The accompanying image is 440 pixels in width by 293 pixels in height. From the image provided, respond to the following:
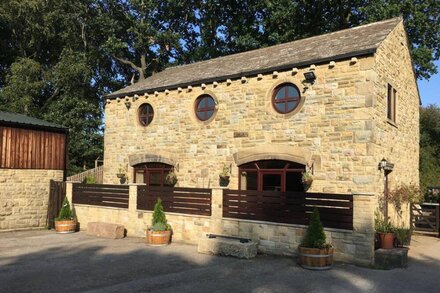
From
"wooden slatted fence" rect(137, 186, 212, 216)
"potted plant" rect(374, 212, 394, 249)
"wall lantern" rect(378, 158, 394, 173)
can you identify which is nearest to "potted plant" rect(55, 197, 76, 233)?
"wooden slatted fence" rect(137, 186, 212, 216)

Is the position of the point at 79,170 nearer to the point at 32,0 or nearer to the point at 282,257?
the point at 32,0

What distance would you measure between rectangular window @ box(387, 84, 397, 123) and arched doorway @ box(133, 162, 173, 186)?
26.2ft

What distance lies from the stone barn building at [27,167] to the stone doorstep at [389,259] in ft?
41.7

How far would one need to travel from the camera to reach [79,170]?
26.2 m

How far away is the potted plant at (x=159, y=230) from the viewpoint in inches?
451

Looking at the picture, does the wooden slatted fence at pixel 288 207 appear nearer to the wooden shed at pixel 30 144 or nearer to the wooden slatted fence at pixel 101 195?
the wooden slatted fence at pixel 101 195

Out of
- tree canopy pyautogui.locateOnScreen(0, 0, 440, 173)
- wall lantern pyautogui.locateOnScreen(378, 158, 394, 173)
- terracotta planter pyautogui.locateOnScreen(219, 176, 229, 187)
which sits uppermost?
tree canopy pyautogui.locateOnScreen(0, 0, 440, 173)

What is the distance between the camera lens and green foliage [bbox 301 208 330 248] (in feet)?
29.1

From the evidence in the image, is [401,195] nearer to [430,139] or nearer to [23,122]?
[23,122]

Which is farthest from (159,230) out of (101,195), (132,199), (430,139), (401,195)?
(430,139)

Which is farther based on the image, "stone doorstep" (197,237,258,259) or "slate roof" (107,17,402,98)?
"slate roof" (107,17,402,98)

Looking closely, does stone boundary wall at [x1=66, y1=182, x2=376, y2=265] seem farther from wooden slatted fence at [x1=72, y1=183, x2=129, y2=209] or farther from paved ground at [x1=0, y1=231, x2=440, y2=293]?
paved ground at [x1=0, y1=231, x2=440, y2=293]

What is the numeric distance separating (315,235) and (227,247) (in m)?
2.29

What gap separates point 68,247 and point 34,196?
17.7ft
